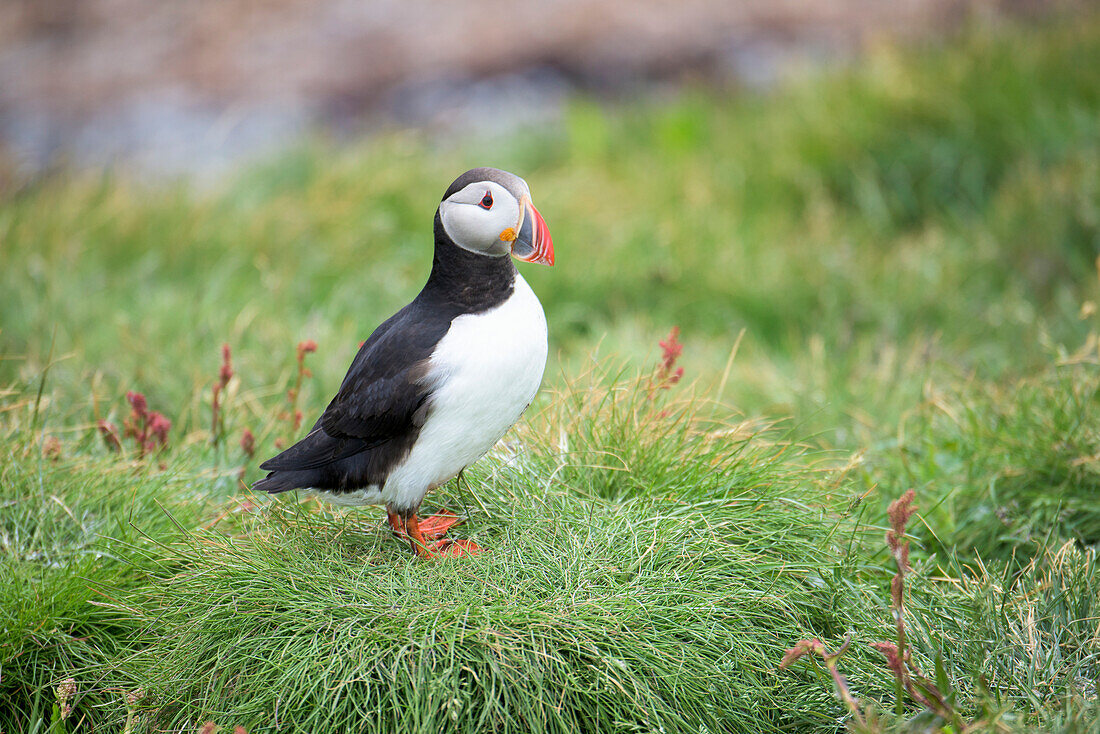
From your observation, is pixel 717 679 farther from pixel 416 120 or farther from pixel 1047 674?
pixel 416 120

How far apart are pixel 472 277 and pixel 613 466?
785 mm

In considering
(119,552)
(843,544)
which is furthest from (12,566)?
(843,544)

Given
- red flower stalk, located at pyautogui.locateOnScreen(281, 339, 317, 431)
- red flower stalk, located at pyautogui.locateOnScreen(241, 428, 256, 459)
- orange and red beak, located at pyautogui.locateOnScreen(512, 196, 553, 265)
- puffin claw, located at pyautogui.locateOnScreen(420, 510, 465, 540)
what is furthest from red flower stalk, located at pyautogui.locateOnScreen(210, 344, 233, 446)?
orange and red beak, located at pyautogui.locateOnScreen(512, 196, 553, 265)

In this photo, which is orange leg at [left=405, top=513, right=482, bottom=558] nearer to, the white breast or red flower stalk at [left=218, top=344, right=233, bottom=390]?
the white breast

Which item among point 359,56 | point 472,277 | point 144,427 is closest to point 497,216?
point 472,277

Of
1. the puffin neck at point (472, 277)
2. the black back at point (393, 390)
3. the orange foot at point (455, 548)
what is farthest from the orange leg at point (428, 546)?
the puffin neck at point (472, 277)

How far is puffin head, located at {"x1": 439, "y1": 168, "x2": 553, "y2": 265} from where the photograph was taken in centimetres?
Answer: 242

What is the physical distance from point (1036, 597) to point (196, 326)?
3644 mm

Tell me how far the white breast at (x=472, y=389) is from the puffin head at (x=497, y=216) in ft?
0.55

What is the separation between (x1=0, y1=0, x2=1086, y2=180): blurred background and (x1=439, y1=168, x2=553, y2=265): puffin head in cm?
677

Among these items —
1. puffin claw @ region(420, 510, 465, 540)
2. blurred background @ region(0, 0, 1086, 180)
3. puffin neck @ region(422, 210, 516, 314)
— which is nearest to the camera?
puffin neck @ region(422, 210, 516, 314)

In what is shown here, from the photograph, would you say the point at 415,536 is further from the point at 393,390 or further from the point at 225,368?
the point at 225,368

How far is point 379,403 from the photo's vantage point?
2523 mm

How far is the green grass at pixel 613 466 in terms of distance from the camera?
7.50 ft
